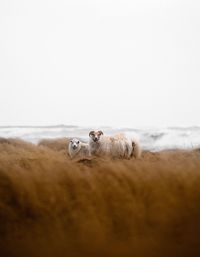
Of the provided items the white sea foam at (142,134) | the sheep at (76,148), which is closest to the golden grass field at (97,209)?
the sheep at (76,148)

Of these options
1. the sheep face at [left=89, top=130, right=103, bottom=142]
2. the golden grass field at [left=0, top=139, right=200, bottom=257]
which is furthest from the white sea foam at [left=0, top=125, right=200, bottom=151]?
the golden grass field at [left=0, top=139, right=200, bottom=257]

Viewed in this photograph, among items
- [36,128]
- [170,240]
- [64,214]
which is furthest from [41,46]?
[170,240]

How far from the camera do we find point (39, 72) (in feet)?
9.91

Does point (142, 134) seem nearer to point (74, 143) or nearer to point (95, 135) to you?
point (95, 135)

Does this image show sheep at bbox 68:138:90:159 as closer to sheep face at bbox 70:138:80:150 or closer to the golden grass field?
sheep face at bbox 70:138:80:150

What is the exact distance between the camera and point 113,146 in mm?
2639

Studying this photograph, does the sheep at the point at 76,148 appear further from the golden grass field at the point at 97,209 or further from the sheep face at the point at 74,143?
the golden grass field at the point at 97,209

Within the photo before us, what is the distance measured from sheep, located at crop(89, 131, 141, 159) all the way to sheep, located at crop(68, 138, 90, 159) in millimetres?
66

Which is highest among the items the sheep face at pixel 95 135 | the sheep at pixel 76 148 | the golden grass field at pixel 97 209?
the sheep face at pixel 95 135

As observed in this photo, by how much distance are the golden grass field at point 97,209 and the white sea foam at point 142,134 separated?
23cm

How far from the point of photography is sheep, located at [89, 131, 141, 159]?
8.48 feet

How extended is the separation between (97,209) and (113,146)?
50 cm

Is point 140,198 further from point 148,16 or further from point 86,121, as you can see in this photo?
point 148,16

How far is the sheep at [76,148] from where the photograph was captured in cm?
252
